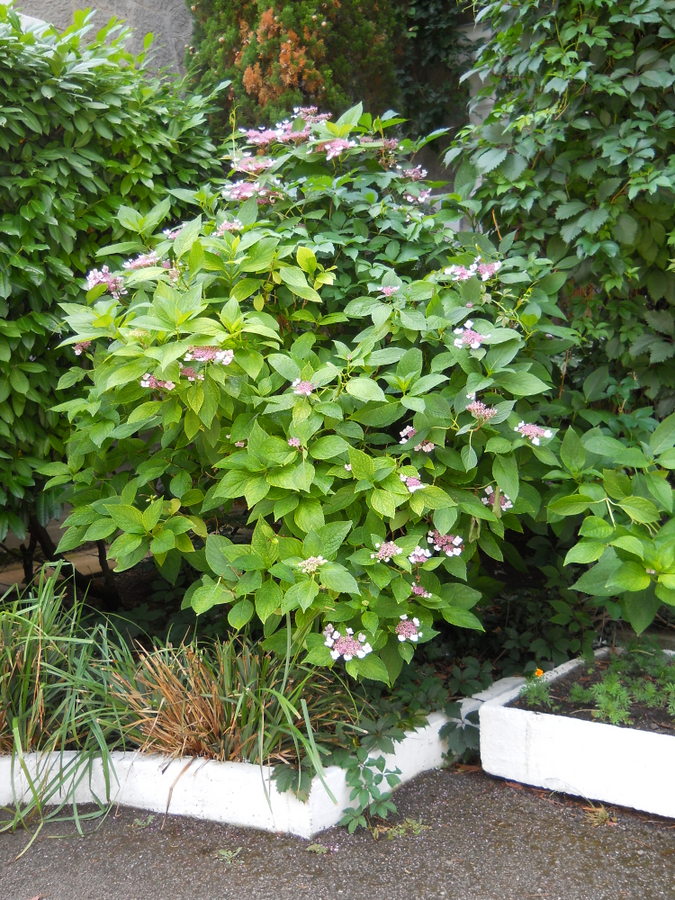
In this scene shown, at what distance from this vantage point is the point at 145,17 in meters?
5.45

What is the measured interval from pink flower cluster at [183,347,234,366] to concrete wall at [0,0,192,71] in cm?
364

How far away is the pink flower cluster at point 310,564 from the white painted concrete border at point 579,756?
2.85ft

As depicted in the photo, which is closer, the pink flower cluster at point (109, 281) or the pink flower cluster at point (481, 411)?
the pink flower cluster at point (481, 411)

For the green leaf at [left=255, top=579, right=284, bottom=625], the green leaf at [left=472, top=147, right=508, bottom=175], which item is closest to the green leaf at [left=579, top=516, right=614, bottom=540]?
the green leaf at [left=255, top=579, right=284, bottom=625]

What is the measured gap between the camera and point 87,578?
415 cm

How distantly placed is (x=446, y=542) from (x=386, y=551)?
24cm

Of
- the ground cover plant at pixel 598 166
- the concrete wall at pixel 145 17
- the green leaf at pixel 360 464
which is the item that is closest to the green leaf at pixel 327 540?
the green leaf at pixel 360 464

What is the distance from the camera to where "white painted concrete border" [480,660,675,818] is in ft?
7.96

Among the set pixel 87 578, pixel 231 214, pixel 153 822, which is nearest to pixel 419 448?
pixel 231 214

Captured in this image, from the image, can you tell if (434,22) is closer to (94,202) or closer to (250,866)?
(94,202)

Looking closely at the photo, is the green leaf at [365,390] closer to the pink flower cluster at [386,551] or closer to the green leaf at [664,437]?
the pink flower cluster at [386,551]

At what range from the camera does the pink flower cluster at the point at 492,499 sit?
256 centimetres

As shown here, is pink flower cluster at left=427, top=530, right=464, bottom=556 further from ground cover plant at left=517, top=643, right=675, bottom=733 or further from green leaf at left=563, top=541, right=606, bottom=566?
ground cover plant at left=517, top=643, right=675, bottom=733

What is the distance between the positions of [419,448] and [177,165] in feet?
6.65
